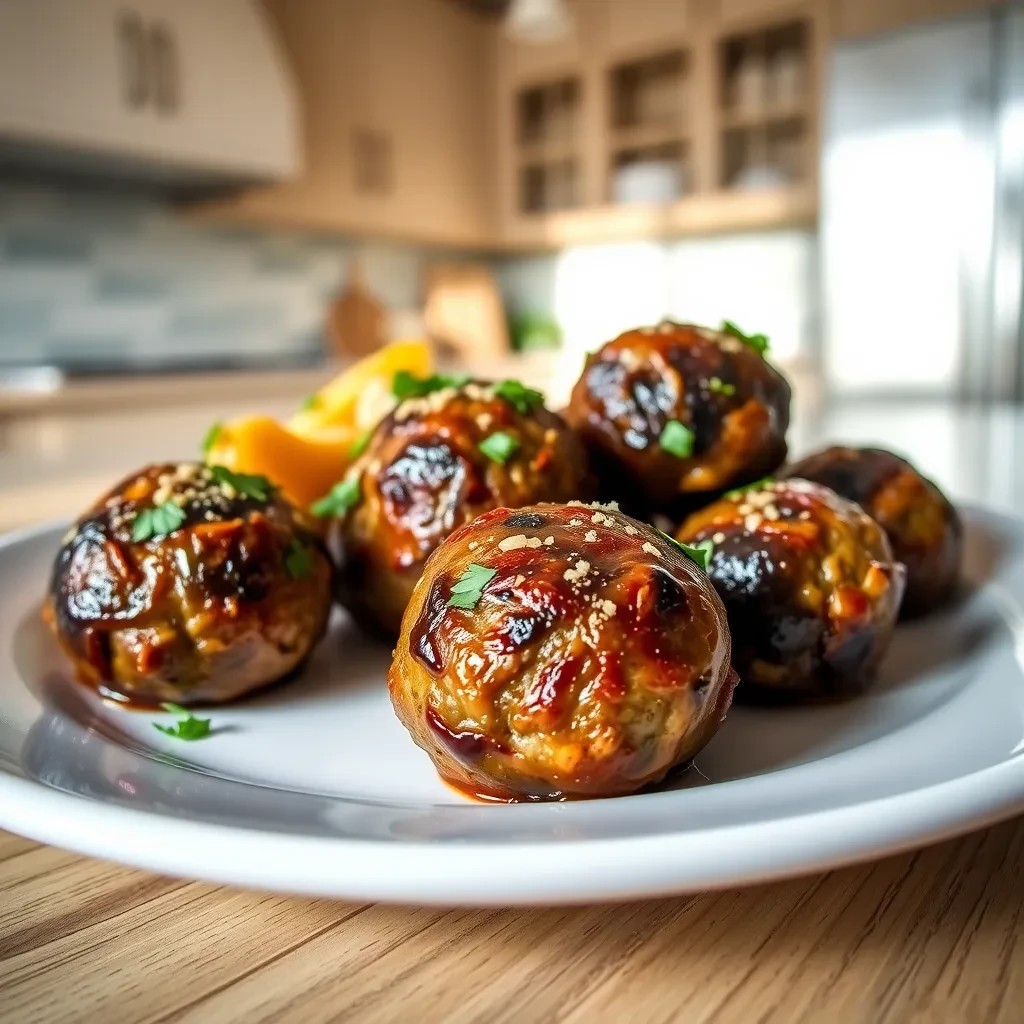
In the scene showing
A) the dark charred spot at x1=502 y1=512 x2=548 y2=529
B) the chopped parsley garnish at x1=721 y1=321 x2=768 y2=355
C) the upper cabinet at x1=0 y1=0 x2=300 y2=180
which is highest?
the upper cabinet at x1=0 y1=0 x2=300 y2=180

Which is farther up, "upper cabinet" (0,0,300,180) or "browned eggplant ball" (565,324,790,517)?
"upper cabinet" (0,0,300,180)

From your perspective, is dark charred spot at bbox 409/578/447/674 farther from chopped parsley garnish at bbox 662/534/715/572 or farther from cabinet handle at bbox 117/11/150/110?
cabinet handle at bbox 117/11/150/110

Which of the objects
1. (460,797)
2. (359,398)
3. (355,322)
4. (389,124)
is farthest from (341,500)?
(389,124)

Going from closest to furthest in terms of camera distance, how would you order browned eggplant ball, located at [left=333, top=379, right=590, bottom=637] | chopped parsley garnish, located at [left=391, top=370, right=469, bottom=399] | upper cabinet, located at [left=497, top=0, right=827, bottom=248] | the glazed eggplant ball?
1. the glazed eggplant ball
2. browned eggplant ball, located at [left=333, top=379, right=590, bottom=637]
3. chopped parsley garnish, located at [left=391, top=370, right=469, bottom=399]
4. upper cabinet, located at [left=497, top=0, right=827, bottom=248]

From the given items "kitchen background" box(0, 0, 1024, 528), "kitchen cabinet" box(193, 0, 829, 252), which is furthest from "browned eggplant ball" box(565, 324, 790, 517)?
"kitchen cabinet" box(193, 0, 829, 252)

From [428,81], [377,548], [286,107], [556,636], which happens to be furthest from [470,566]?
[428,81]

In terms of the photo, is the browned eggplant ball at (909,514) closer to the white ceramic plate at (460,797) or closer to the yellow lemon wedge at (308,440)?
the white ceramic plate at (460,797)

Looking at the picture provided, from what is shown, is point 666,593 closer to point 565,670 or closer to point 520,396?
point 565,670
